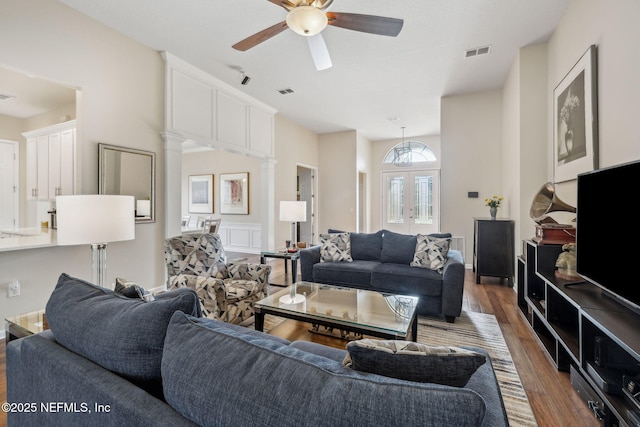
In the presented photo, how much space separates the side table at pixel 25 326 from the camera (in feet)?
5.12

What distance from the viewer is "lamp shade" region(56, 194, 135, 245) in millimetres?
1809

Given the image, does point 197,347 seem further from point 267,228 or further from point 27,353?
point 267,228

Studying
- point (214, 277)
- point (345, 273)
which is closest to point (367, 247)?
point (345, 273)

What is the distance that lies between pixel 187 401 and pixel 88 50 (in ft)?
12.0

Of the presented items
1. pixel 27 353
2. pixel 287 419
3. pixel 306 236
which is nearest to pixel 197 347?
pixel 287 419

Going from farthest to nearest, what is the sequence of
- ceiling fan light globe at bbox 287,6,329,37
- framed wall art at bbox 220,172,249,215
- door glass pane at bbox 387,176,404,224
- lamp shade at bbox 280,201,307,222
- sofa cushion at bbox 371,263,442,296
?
door glass pane at bbox 387,176,404,224 < framed wall art at bbox 220,172,249,215 < lamp shade at bbox 280,201,307,222 < sofa cushion at bbox 371,263,442,296 < ceiling fan light globe at bbox 287,6,329,37

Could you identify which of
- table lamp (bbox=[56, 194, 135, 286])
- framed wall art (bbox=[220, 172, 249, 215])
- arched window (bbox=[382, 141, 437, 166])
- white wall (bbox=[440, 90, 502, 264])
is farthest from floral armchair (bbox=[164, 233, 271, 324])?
arched window (bbox=[382, 141, 437, 166])

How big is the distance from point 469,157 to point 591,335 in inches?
153

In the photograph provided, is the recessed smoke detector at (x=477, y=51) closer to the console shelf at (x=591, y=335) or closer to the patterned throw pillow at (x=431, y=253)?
the patterned throw pillow at (x=431, y=253)

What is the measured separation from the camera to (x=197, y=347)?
0.76m

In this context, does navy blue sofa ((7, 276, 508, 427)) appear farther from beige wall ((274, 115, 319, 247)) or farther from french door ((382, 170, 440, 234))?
french door ((382, 170, 440, 234))

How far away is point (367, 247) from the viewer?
3893mm

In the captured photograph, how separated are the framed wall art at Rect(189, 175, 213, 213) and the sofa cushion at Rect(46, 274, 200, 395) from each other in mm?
6830

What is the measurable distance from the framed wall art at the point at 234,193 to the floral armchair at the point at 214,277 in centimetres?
397
